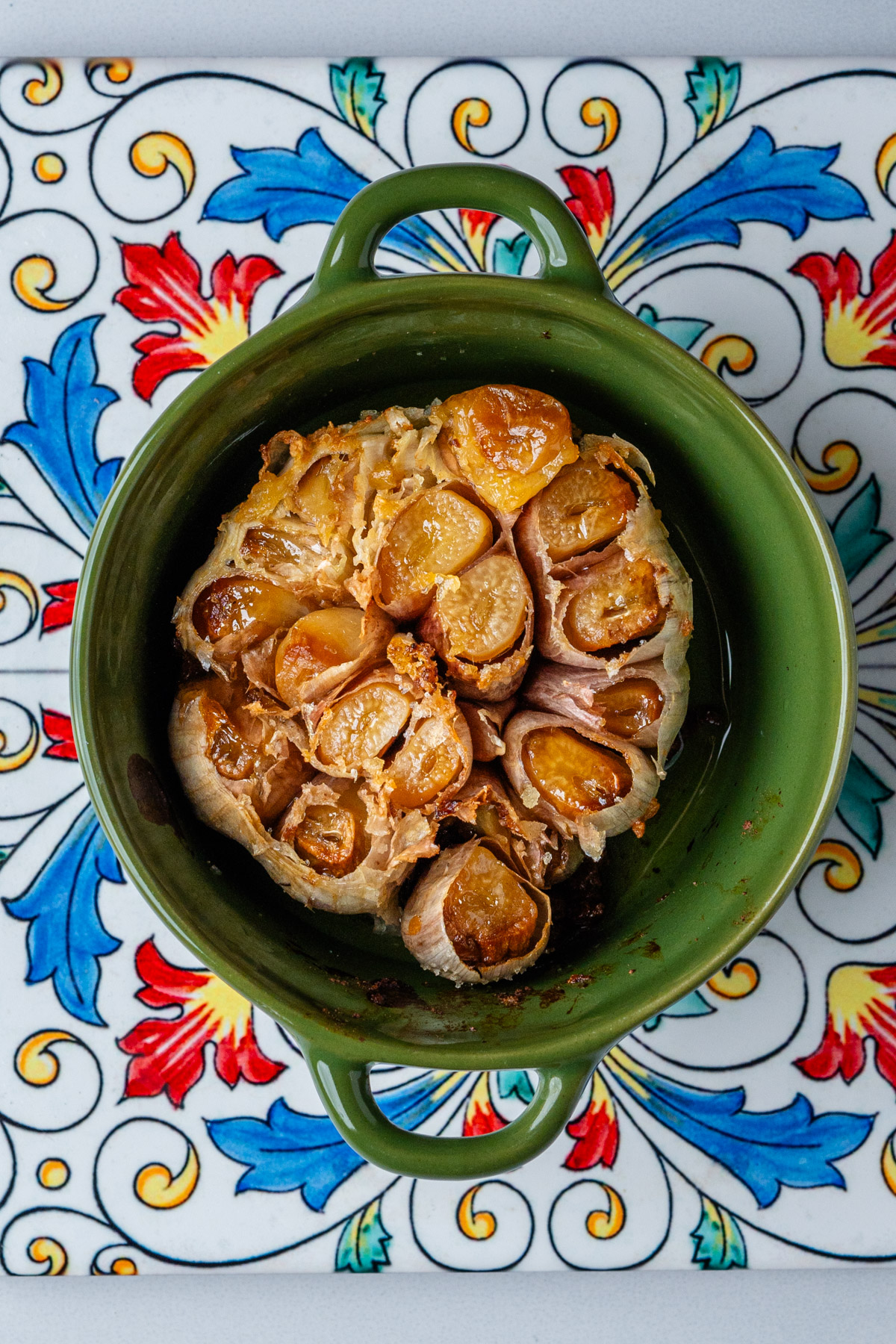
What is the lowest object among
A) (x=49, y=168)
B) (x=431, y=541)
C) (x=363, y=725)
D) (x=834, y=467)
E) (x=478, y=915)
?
(x=478, y=915)

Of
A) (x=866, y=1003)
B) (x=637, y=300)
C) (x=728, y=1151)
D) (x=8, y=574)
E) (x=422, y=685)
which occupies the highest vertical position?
(x=637, y=300)

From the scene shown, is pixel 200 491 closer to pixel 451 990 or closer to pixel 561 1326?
pixel 451 990

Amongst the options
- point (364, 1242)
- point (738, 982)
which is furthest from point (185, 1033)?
point (738, 982)

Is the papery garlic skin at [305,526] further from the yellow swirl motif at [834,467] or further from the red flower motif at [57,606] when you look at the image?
the yellow swirl motif at [834,467]

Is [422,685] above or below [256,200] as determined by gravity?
below

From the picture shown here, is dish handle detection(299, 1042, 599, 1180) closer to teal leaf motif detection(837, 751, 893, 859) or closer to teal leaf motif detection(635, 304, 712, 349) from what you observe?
teal leaf motif detection(837, 751, 893, 859)

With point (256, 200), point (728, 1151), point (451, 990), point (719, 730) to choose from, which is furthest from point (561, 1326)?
point (256, 200)

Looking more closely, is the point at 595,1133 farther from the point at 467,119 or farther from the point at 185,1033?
the point at 467,119
